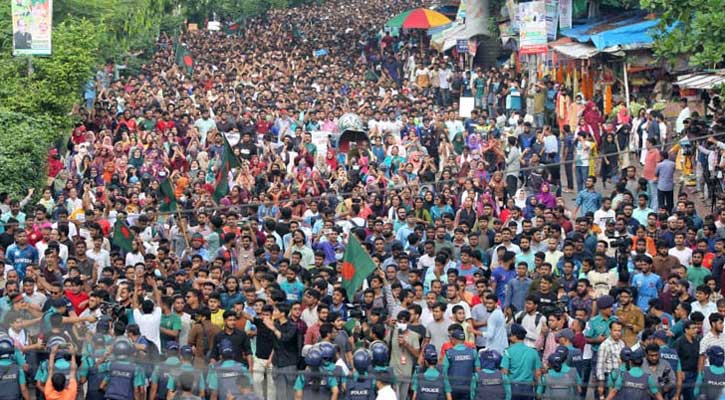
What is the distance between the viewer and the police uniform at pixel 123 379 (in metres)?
14.7

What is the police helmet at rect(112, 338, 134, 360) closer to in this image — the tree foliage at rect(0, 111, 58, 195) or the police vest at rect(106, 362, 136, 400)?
the police vest at rect(106, 362, 136, 400)

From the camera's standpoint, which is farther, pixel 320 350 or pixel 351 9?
pixel 351 9

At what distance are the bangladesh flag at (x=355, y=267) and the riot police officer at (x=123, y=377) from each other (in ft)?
7.60

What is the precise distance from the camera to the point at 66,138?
26.4m

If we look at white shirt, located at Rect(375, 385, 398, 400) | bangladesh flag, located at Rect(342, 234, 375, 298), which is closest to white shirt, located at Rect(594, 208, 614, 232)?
bangladesh flag, located at Rect(342, 234, 375, 298)

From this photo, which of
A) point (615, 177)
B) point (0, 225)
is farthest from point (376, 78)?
point (0, 225)

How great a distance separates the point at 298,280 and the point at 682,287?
3.74 metres

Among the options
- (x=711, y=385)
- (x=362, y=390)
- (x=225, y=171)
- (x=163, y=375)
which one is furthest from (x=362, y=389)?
(x=225, y=171)

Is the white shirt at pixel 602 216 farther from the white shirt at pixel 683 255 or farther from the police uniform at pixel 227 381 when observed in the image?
the police uniform at pixel 227 381

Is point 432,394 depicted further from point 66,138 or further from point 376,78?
point 376,78

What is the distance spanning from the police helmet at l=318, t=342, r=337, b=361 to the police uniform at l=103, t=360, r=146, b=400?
1673 millimetres

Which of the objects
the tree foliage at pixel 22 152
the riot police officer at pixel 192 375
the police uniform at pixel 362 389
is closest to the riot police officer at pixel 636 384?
the police uniform at pixel 362 389

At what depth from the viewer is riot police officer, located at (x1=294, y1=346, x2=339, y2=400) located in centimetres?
1420

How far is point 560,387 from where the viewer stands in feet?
46.2
